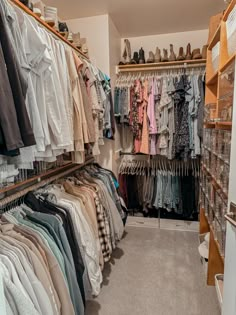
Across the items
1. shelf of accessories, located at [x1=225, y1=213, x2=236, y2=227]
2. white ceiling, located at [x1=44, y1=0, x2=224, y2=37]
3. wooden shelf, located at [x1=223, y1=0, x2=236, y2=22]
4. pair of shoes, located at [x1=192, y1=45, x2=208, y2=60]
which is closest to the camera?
shelf of accessories, located at [x1=225, y1=213, x2=236, y2=227]

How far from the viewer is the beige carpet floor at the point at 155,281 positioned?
1.75 m

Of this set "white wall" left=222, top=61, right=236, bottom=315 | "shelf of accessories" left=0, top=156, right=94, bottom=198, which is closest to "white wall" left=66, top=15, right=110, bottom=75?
"shelf of accessories" left=0, top=156, right=94, bottom=198

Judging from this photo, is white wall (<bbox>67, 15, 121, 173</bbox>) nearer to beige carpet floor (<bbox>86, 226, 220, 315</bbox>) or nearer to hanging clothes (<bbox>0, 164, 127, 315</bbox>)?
hanging clothes (<bbox>0, 164, 127, 315</bbox>)

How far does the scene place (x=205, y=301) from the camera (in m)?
1.80

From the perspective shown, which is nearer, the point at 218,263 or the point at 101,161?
the point at 218,263

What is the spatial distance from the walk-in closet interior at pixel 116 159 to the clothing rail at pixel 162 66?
19 mm

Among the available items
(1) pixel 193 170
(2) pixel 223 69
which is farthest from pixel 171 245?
(2) pixel 223 69

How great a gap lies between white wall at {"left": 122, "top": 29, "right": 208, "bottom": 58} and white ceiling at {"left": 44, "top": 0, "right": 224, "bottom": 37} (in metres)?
0.10

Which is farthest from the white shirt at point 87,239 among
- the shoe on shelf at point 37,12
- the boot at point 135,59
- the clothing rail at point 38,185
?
the boot at point 135,59

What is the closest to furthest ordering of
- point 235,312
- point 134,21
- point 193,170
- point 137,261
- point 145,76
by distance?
point 235,312 → point 137,261 → point 134,21 → point 193,170 → point 145,76

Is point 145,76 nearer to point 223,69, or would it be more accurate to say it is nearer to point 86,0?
point 86,0

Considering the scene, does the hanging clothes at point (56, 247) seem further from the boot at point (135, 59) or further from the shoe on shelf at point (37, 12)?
the boot at point (135, 59)

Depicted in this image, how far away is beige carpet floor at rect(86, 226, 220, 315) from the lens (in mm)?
1745

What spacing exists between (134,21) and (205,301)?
299 centimetres
